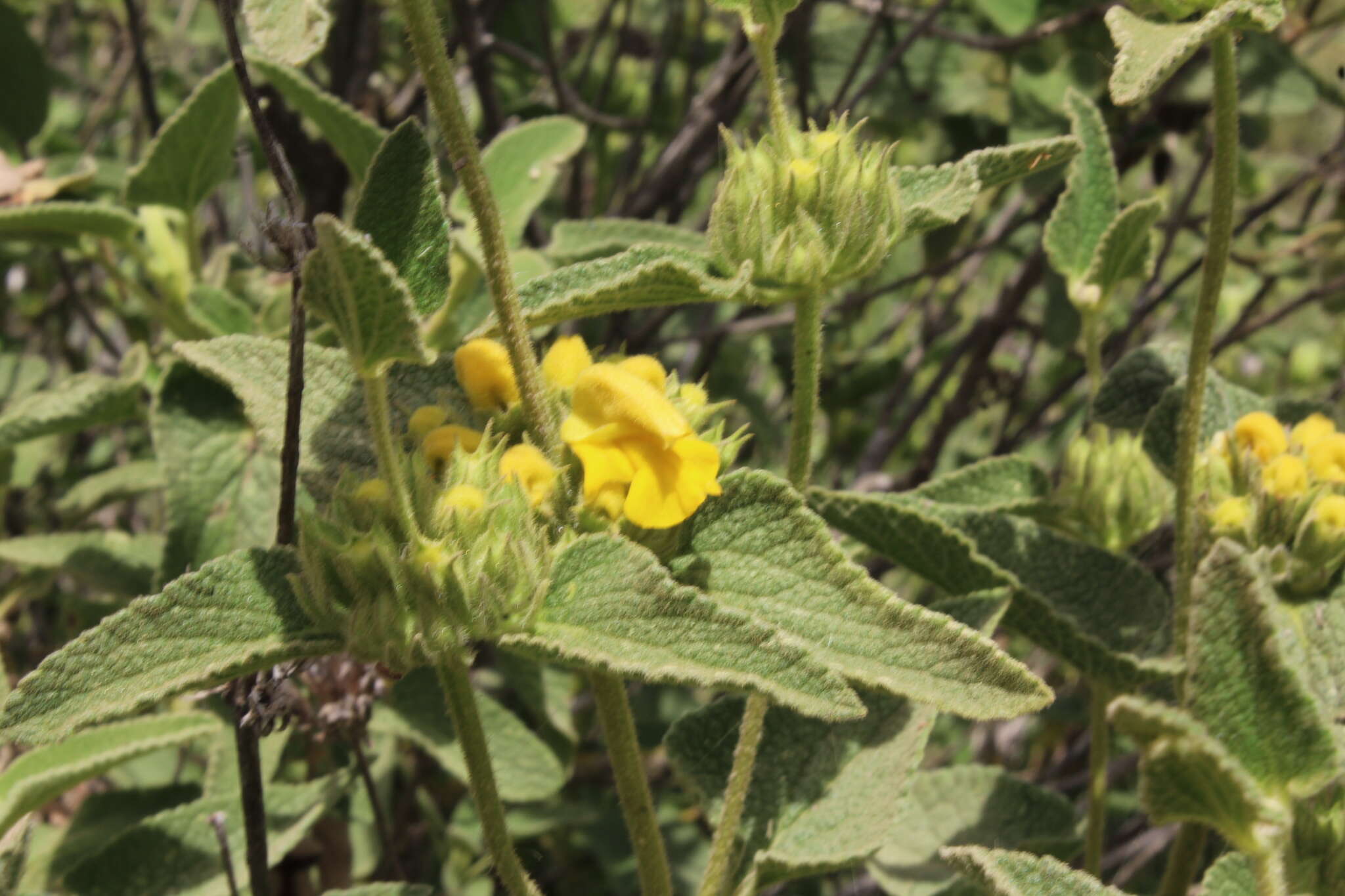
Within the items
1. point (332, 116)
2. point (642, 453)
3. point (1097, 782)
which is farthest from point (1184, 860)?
point (332, 116)

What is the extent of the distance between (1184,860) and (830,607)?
437mm

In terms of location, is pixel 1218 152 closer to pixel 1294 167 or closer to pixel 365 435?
pixel 365 435

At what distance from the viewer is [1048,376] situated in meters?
2.04

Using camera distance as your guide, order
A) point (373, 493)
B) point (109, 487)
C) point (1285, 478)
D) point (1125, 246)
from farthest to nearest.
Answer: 1. point (109, 487)
2. point (1125, 246)
3. point (1285, 478)
4. point (373, 493)

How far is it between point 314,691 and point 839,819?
0.45m

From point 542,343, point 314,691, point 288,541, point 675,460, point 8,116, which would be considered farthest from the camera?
point 8,116

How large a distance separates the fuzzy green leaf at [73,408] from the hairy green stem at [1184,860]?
→ 0.95 m

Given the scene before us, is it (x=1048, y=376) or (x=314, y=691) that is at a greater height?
(x=1048, y=376)

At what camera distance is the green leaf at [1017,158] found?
0.66m

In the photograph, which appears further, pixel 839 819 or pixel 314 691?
pixel 314 691

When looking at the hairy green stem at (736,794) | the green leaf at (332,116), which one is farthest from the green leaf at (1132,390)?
the green leaf at (332,116)

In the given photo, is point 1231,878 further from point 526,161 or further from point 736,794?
point 526,161

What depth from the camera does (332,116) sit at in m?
1.07

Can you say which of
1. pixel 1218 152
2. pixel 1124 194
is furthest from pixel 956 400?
pixel 1218 152
